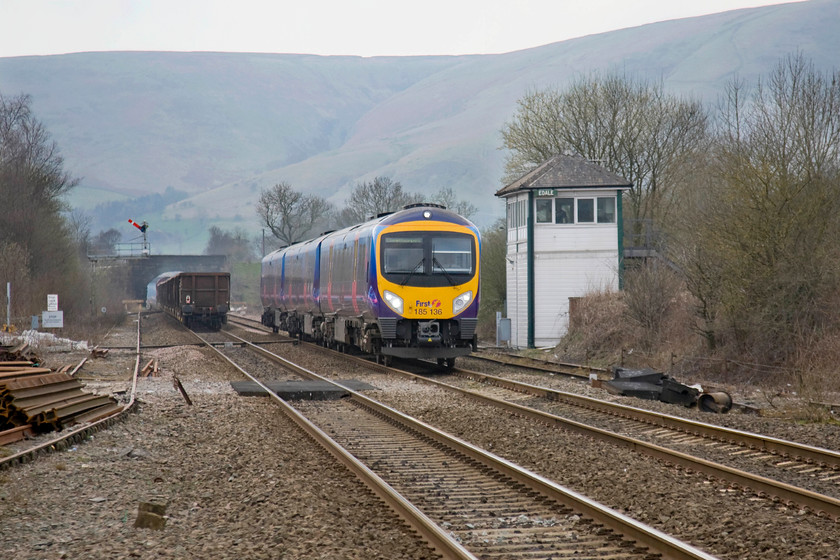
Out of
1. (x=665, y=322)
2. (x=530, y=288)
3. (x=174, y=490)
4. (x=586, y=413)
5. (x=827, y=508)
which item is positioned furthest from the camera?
(x=530, y=288)

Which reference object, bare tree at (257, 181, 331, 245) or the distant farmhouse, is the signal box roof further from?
bare tree at (257, 181, 331, 245)

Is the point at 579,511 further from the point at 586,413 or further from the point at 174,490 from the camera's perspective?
the point at 586,413

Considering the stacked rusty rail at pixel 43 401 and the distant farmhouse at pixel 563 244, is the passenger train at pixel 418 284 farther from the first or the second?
the distant farmhouse at pixel 563 244

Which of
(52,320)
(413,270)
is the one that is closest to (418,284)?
(413,270)

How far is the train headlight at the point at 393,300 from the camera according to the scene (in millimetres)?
19453

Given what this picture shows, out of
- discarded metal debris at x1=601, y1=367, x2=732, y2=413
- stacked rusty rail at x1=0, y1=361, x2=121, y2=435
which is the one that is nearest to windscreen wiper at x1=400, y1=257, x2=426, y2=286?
discarded metal debris at x1=601, y1=367, x2=732, y2=413

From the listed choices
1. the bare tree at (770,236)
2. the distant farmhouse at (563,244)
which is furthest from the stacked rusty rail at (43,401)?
the distant farmhouse at (563,244)

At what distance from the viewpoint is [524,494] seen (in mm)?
7637

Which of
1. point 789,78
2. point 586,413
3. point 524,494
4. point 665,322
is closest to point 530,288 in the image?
point 665,322

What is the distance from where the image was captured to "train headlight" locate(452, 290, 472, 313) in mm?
19812

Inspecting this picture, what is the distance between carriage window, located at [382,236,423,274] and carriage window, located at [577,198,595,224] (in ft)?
→ 34.0

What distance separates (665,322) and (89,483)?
645 inches

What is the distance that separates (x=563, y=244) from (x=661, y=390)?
13.7 meters

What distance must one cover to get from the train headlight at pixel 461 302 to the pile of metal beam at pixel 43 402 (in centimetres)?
826
